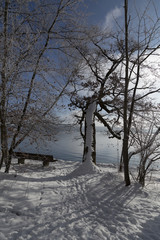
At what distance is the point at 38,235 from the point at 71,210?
1.25 meters

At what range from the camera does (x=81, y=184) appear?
571cm

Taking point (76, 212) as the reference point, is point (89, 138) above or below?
above

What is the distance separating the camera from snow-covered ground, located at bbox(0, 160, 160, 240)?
2.70 m

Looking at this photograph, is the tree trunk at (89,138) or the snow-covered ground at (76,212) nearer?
the snow-covered ground at (76,212)

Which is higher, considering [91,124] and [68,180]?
[91,124]

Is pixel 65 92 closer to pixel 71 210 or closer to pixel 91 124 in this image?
pixel 91 124

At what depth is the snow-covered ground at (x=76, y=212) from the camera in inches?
106

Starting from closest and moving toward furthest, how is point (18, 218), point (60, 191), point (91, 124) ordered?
point (18, 218) < point (60, 191) < point (91, 124)

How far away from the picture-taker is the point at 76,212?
355 centimetres

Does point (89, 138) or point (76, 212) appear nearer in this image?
point (76, 212)

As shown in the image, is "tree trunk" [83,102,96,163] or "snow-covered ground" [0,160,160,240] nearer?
"snow-covered ground" [0,160,160,240]

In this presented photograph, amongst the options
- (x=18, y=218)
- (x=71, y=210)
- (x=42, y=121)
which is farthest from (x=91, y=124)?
(x=18, y=218)

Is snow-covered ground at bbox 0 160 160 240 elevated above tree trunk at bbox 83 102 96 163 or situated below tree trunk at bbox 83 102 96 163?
below

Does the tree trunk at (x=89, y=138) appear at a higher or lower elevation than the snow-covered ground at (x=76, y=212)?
higher
